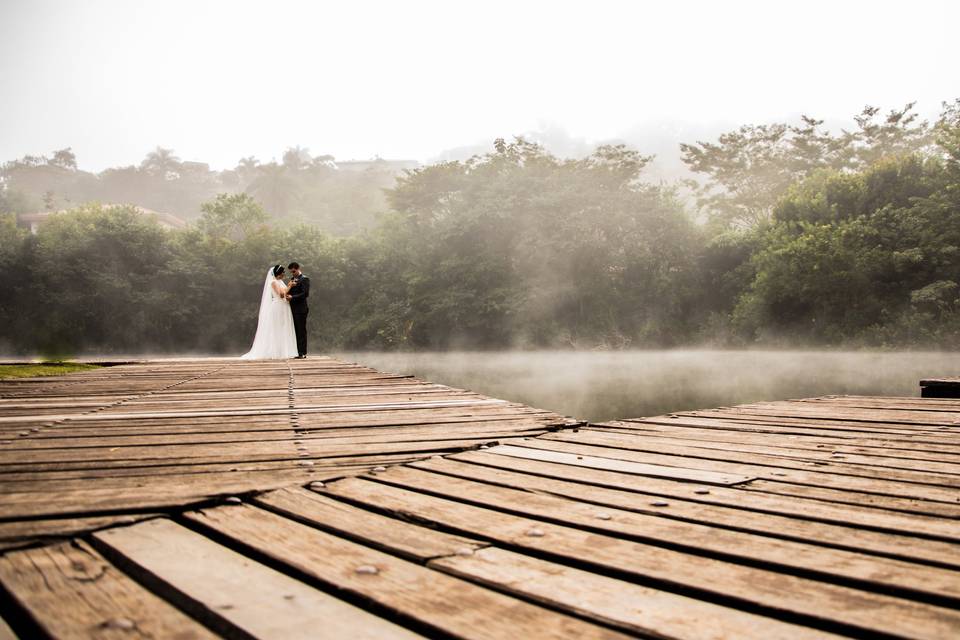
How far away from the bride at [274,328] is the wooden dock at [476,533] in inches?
306

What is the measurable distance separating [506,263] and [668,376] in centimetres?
1225

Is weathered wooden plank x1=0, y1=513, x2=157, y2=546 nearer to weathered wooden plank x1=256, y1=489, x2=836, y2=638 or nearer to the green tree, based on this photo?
weathered wooden plank x1=256, y1=489, x2=836, y2=638

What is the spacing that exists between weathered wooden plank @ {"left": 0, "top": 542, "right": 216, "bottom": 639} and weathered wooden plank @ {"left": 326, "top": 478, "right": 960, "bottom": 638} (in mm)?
526

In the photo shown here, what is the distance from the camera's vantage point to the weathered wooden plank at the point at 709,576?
87cm

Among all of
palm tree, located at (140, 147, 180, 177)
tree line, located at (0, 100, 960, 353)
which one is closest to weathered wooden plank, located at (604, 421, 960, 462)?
tree line, located at (0, 100, 960, 353)

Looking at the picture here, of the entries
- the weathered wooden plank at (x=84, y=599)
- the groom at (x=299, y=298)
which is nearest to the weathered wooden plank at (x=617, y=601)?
the weathered wooden plank at (x=84, y=599)

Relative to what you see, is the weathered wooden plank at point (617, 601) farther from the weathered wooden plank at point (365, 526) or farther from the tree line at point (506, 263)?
the tree line at point (506, 263)

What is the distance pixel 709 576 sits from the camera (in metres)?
1.03

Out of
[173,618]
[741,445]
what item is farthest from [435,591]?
[741,445]

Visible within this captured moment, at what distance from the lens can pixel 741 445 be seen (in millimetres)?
2398

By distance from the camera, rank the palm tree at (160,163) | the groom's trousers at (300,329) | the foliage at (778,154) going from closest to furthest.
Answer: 1. the groom's trousers at (300,329)
2. the foliage at (778,154)
3. the palm tree at (160,163)

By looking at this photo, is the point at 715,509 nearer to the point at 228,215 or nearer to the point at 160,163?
the point at 228,215

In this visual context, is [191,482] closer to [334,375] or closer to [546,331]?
[334,375]

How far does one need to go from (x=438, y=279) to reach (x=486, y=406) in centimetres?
2277
